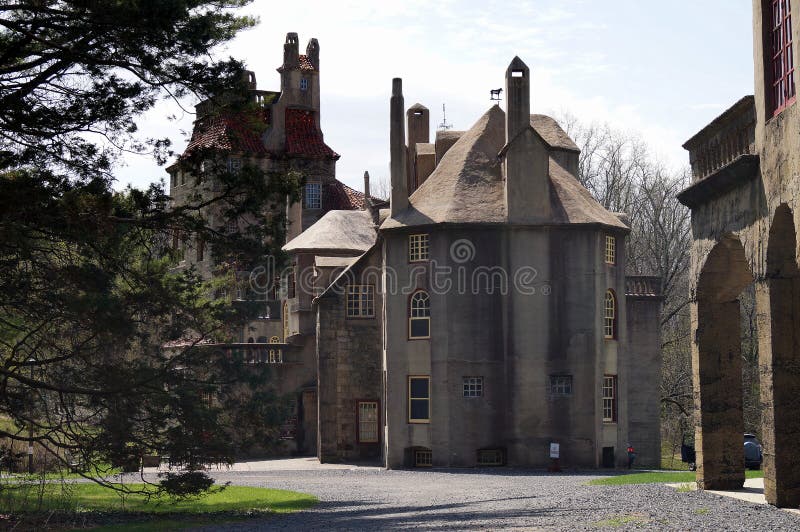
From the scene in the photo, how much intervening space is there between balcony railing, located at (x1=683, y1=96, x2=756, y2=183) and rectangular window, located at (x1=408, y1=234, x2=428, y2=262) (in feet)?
59.0

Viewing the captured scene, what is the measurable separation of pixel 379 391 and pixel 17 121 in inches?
1059

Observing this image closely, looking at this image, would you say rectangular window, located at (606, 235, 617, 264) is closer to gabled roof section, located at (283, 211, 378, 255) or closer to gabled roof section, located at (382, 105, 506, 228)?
gabled roof section, located at (382, 105, 506, 228)

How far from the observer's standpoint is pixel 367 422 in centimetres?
4553

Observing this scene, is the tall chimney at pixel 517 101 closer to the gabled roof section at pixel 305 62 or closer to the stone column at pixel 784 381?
the stone column at pixel 784 381

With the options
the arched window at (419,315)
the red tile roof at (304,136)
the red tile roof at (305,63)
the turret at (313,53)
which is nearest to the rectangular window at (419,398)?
the arched window at (419,315)

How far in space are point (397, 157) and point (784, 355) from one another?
24612mm

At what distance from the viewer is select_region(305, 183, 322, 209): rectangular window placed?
215 ft

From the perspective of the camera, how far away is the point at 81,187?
20781mm

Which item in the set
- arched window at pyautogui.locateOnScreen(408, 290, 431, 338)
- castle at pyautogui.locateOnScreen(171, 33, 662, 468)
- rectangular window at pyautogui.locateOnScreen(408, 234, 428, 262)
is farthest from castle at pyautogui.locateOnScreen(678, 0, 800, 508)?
rectangular window at pyautogui.locateOnScreen(408, 234, 428, 262)

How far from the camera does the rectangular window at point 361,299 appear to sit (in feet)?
149

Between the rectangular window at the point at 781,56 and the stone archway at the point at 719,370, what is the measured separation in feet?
13.9

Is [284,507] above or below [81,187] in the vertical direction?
below

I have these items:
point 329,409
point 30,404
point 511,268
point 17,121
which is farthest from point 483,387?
point 17,121

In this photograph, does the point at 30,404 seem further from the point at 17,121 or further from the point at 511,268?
the point at 511,268
